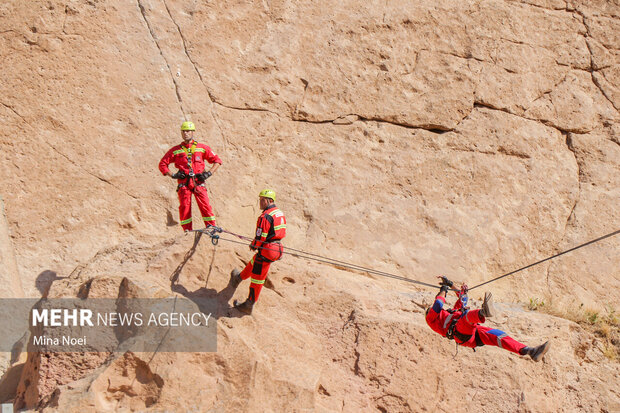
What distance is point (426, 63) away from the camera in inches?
480

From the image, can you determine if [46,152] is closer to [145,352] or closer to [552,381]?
[145,352]

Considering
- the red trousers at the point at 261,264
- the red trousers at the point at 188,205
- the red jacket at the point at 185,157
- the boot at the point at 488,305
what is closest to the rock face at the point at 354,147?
the red trousers at the point at 188,205

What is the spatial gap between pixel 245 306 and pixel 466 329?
8.90 feet

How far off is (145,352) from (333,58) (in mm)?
6756

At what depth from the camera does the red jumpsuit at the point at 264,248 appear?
8102 mm

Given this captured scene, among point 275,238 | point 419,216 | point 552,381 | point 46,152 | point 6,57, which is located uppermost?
point 6,57

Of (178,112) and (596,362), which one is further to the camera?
(178,112)

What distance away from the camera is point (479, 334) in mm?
7941

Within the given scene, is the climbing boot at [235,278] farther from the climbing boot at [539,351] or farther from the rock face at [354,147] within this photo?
the climbing boot at [539,351]

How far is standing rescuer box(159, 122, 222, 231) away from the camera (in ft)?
31.3

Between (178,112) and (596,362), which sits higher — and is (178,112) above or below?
above

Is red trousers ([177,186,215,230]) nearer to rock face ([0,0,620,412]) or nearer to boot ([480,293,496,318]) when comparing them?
rock face ([0,0,620,412])

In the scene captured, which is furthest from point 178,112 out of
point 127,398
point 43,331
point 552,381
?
point 552,381

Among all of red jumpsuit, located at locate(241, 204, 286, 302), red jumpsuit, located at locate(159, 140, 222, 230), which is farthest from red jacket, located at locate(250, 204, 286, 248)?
red jumpsuit, located at locate(159, 140, 222, 230)
